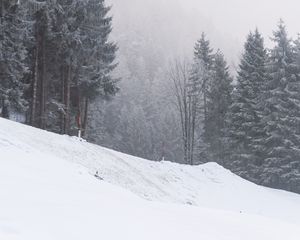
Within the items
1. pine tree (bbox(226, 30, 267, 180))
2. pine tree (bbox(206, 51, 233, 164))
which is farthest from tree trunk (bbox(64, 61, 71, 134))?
pine tree (bbox(206, 51, 233, 164))

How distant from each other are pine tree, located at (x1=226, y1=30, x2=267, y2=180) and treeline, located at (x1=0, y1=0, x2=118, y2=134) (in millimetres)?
12381

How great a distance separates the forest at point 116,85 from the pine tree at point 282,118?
0.08 m

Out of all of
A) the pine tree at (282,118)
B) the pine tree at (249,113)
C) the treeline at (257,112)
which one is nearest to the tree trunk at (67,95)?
the treeline at (257,112)

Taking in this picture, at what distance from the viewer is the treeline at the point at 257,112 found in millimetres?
34125

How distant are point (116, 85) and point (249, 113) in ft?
41.2

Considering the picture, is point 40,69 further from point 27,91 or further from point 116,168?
point 116,168

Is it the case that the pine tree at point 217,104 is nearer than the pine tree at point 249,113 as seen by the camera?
No

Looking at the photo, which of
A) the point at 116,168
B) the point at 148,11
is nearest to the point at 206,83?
the point at 116,168

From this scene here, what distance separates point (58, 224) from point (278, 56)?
32210 millimetres

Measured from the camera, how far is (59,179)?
10273mm

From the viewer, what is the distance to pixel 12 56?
24.9m

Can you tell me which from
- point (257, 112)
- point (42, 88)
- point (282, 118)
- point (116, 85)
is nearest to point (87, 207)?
point (42, 88)

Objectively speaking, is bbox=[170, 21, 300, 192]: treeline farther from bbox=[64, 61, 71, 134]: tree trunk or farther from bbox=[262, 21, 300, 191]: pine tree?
bbox=[64, 61, 71, 134]: tree trunk

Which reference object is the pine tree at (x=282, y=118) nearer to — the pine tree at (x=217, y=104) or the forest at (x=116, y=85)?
the forest at (x=116, y=85)
